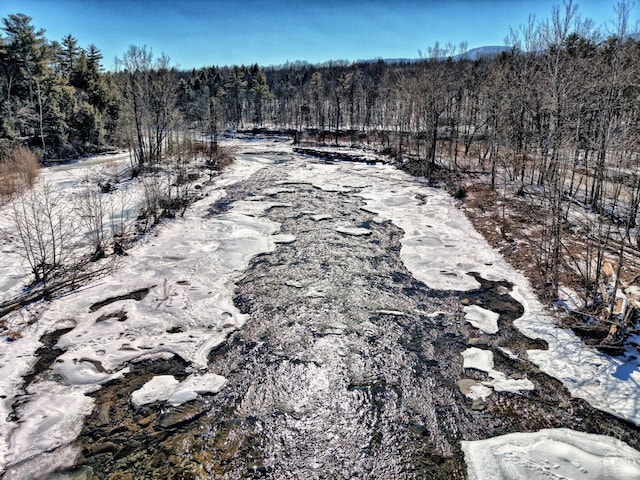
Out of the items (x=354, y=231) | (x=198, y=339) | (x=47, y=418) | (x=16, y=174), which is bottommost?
(x=47, y=418)

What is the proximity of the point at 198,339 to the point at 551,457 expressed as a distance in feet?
21.3

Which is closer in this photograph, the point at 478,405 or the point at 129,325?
the point at 478,405

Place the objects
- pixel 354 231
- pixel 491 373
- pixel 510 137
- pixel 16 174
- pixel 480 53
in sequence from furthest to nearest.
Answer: pixel 480 53 < pixel 510 137 < pixel 16 174 < pixel 354 231 < pixel 491 373

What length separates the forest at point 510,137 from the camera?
34.9 ft

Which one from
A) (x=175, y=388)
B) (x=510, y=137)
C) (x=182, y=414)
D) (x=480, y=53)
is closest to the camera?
(x=182, y=414)

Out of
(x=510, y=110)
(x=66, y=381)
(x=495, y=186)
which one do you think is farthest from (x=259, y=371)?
(x=510, y=110)

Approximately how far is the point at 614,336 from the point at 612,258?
4.95 metres

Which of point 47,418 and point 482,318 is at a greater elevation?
point 482,318

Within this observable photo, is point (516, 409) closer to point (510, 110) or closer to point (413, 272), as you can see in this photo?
point (413, 272)

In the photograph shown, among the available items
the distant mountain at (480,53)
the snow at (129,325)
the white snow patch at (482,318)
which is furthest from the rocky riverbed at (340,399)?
the distant mountain at (480,53)

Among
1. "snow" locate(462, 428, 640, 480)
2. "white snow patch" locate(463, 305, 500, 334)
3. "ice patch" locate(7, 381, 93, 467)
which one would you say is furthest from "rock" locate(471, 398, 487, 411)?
"ice patch" locate(7, 381, 93, 467)

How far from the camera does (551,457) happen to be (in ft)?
17.3

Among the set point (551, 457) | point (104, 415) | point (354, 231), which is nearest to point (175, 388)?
point (104, 415)

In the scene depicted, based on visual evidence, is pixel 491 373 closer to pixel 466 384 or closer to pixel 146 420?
pixel 466 384
